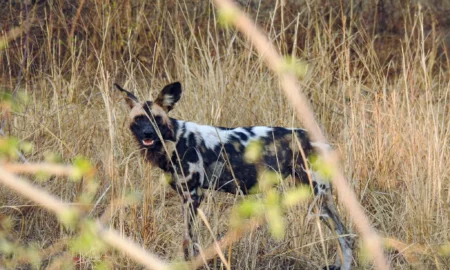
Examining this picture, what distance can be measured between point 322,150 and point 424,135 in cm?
66

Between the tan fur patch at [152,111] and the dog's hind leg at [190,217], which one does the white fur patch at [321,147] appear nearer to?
the dog's hind leg at [190,217]

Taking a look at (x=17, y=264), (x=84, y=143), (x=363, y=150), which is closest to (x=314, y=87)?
(x=363, y=150)

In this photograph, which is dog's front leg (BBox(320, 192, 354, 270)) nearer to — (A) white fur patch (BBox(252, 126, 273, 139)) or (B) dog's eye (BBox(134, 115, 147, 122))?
(A) white fur patch (BBox(252, 126, 273, 139))

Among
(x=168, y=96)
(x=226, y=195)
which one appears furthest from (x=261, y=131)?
(x=226, y=195)

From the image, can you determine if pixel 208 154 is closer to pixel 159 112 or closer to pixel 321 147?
pixel 159 112

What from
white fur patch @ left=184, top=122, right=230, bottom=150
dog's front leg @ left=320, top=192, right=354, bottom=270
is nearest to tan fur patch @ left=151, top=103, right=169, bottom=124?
white fur patch @ left=184, top=122, right=230, bottom=150

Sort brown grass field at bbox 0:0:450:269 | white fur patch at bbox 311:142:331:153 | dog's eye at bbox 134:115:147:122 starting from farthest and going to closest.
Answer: dog's eye at bbox 134:115:147:122
white fur patch at bbox 311:142:331:153
brown grass field at bbox 0:0:450:269

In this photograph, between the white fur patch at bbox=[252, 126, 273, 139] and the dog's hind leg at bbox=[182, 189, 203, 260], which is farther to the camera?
the white fur patch at bbox=[252, 126, 273, 139]

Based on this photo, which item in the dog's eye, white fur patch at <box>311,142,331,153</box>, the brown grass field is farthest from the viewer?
the dog's eye

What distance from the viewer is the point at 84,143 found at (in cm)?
396

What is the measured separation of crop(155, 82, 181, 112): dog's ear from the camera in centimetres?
334

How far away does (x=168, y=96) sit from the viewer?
3369 mm

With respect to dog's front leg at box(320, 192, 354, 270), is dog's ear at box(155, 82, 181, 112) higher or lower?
higher

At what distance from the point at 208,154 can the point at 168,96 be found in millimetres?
302
